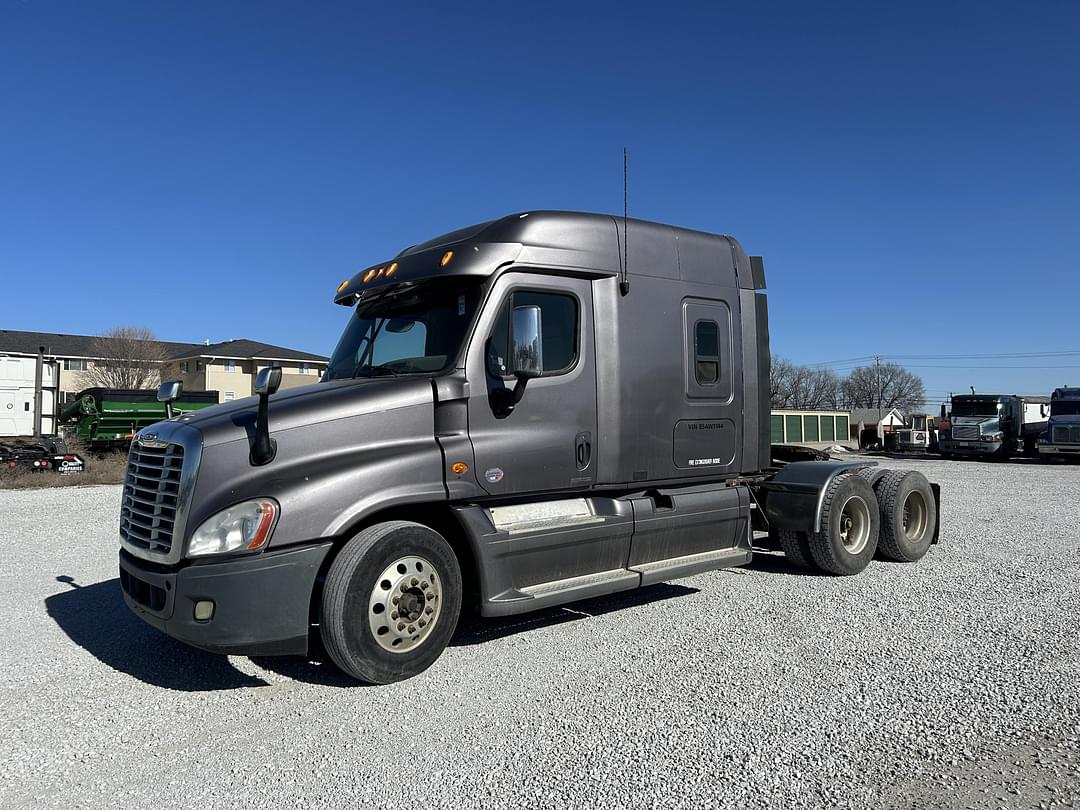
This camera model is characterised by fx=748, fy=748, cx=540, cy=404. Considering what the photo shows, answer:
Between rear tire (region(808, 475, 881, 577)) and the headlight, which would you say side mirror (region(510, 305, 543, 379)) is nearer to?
the headlight

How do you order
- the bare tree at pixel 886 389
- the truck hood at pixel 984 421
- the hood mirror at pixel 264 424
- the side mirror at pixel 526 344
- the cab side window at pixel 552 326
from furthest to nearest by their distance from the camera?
1. the bare tree at pixel 886 389
2. the truck hood at pixel 984 421
3. the cab side window at pixel 552 326
4. the side mirror at pixel 526 344
5. the hood mirror at pixel 264 424

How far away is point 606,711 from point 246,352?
5242 cm

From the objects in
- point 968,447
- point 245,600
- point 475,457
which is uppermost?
point 475,457

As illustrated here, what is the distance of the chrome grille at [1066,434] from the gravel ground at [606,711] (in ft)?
99.5

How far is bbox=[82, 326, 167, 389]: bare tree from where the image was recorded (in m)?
49.9

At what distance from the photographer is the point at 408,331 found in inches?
209

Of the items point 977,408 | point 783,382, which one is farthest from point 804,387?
point 977,408

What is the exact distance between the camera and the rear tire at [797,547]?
7164 millimetres

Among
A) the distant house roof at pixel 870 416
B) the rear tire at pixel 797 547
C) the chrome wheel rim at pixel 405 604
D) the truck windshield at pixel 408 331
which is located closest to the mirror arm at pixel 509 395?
the truck windshield at pixel 408 331

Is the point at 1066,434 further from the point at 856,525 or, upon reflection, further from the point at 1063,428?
the point at 856,525

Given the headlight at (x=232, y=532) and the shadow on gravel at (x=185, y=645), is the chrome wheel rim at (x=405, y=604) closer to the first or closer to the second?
the shadow on gravel at (x=185, y=645)

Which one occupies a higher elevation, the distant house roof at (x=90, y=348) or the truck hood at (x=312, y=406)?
the distant house roof at (x=90, y=348)

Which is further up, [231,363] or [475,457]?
[231,363]

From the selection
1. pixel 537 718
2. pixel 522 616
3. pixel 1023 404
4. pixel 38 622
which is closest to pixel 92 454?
pixel 38 622
